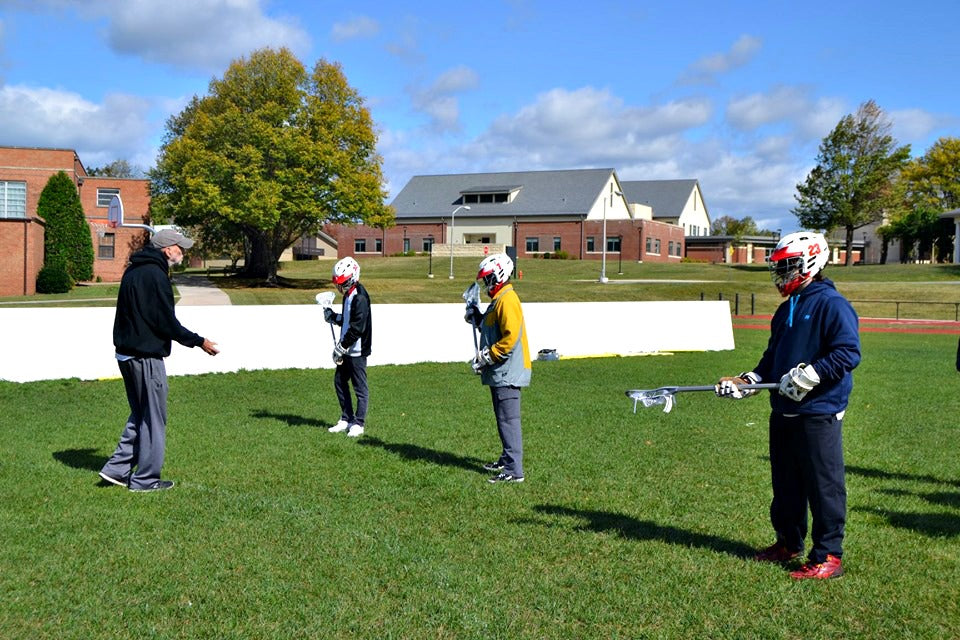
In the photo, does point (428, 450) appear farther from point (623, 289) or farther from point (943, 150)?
point (943, 150)

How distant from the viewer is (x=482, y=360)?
7.77 m

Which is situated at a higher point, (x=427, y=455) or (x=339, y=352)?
(x=339, y=352)

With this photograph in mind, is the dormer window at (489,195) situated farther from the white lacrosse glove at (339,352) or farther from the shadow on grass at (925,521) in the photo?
the shadow on grass at (925,521)

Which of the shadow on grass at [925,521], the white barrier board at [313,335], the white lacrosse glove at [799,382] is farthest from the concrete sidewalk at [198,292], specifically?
the white lacrosse glove at [799,382]

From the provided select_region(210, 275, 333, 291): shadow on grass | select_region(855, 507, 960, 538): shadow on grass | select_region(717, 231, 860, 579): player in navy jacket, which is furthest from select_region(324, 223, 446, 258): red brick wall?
select_region(717, 231, 860, 579): player in navy jacket

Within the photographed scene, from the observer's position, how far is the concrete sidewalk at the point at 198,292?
3488 cm

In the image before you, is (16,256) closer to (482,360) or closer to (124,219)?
(124,219)

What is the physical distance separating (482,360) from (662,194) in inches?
3419

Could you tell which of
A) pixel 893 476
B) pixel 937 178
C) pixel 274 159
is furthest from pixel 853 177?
pixel 893 476

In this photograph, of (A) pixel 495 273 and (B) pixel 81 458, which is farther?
(B) pixel 81 458

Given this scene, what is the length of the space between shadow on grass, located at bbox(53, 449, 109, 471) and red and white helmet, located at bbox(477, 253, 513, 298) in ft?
13.5

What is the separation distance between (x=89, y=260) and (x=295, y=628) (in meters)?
46.4

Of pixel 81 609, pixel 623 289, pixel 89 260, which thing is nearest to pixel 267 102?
pixel 89 260

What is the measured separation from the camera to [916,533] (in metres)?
6.30
